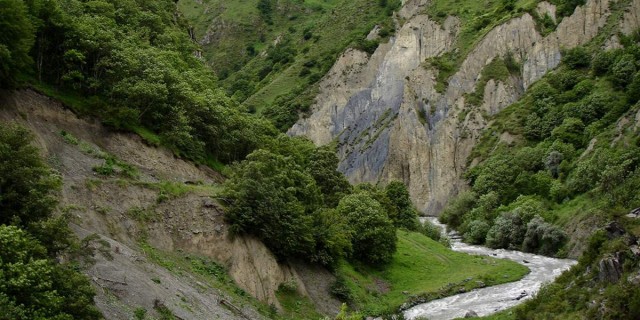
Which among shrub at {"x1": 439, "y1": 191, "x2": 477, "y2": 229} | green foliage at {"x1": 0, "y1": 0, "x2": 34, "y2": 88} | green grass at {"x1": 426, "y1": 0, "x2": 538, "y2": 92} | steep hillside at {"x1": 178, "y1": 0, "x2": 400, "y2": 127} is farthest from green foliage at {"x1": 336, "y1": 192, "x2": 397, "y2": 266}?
steep hillside at {"x1": 178, "y1": 0, "x2": 400, "y2": 127}

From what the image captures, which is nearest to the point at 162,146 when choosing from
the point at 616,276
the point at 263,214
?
the point at 263,214

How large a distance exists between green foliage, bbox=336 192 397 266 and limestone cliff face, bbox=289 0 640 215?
5429 centimetres

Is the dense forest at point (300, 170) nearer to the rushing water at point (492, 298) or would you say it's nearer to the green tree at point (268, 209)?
the green tree at point (268, 209)

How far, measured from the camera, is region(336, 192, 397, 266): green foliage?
6303 cm

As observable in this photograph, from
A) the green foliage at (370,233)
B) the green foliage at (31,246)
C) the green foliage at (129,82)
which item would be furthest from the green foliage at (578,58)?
the green foliage at (31,246)

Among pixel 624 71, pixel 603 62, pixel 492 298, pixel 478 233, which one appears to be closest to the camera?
pixel 492 298

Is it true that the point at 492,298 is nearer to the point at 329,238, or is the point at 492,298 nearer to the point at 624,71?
the point at 329,238

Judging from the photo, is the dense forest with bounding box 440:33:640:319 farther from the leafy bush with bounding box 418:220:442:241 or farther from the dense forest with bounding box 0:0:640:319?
the leafy bush with bounding box 418:220:442:241

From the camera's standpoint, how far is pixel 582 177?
78750mm

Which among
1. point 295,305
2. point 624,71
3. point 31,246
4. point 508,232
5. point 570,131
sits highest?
point 624,71

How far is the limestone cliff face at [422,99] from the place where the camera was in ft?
406

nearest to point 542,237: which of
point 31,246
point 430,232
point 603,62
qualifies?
point 430,232

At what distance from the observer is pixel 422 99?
13400cm

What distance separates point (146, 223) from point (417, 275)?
2992 centimetres
